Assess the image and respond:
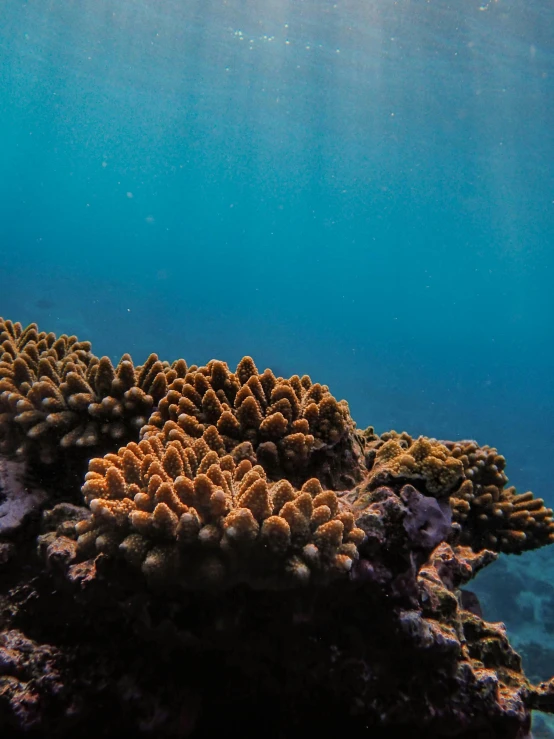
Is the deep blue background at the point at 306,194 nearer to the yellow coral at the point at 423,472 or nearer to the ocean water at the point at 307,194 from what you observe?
the ocean water at the point at 307,194

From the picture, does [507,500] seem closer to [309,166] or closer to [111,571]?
[111,571]

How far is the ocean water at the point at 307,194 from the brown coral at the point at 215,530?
28.0 metres

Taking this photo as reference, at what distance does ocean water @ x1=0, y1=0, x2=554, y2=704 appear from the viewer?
34.5 meters

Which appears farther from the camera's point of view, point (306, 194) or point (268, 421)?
point (306, 194)

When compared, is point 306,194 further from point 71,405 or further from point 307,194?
point 71,405

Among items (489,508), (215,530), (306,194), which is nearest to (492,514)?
(489,508)

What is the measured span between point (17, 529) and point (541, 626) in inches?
871

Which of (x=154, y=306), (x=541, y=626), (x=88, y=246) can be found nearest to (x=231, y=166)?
(x=154, y=306)

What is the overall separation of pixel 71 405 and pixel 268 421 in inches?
65.5

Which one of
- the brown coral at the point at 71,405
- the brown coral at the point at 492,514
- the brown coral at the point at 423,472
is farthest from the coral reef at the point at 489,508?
the brown coral at the point at 71,405

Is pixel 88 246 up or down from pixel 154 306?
up

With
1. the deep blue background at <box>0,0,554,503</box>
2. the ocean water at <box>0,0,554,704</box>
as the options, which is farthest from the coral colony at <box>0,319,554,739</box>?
the deep blue background at <box>0,0,554,503</box>

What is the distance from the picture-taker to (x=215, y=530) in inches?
88.5

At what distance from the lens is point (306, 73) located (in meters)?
41.9
